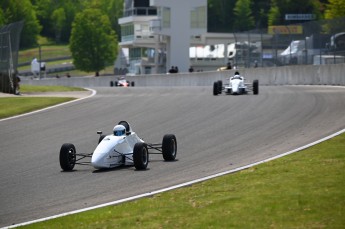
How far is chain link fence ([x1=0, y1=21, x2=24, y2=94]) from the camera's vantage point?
1779 inches

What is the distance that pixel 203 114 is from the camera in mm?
29734

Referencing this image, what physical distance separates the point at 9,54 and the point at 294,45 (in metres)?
15.4

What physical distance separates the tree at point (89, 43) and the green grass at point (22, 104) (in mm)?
93509

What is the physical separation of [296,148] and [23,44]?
6455 inches

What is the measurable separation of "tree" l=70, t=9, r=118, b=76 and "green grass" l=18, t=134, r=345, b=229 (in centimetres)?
11906

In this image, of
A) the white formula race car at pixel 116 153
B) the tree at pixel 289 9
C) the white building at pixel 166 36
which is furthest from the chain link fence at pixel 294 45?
the tree at pixel 289 9

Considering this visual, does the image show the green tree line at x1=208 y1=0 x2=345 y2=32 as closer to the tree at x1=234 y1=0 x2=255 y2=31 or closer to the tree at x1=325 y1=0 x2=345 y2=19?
the tree at x1=234 y1=0 x2=255 y2=31

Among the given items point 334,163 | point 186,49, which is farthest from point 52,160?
point 186,49

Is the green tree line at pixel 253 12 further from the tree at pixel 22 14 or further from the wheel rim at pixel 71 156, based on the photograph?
the wheel rim at pixel 71 156

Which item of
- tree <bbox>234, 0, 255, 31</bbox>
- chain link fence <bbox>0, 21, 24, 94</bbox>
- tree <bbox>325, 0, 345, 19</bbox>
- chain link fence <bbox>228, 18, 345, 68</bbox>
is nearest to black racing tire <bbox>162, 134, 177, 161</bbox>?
chain link fence <bbox>0, 21, 24, 94</bbox>

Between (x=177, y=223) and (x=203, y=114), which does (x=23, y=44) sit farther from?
(x=177, y=223)

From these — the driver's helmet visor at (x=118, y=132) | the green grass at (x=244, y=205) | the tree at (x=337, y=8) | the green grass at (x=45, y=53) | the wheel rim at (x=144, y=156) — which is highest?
the tree at (x=337, y=8)

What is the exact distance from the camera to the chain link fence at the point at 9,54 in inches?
1779

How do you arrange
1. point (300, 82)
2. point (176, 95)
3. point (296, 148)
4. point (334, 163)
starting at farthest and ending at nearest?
point (300, 82) < point (176, 95) < point (296, 148) < point (334, 163)
